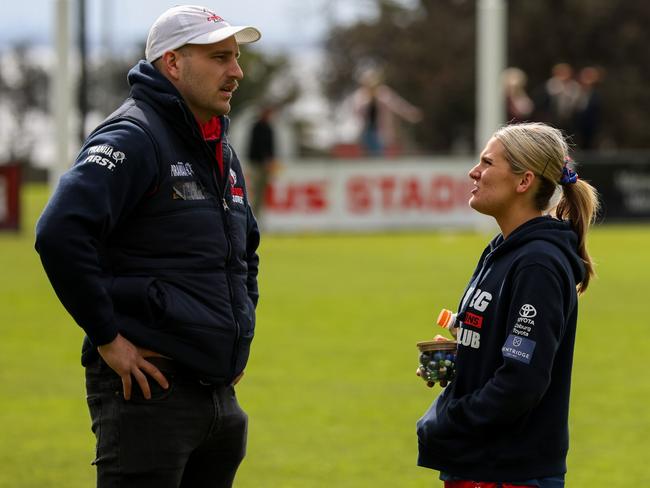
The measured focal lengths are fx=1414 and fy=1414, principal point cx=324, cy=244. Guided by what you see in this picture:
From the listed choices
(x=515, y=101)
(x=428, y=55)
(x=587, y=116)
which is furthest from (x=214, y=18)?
(x=428, y=55)

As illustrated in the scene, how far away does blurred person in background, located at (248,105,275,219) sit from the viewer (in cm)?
2555

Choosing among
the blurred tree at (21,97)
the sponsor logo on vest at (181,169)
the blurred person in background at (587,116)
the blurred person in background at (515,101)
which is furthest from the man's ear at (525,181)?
the blurred tree at (21,97)

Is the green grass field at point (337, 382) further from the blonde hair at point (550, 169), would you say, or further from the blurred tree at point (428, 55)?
the blurred tree at point (428, 55)

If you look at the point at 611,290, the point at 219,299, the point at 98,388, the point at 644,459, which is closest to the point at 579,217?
the point at 219,299

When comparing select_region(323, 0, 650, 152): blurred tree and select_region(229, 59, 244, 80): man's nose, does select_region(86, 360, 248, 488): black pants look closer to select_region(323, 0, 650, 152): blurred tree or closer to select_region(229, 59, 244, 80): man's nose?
select_region(229, 59, 244, 80): man's nose

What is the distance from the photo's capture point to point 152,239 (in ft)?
13.8

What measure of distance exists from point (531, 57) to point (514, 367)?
50.6 meters

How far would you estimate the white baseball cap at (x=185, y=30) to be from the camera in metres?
4.27

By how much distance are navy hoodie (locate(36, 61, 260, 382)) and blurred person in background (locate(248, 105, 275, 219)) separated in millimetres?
20884

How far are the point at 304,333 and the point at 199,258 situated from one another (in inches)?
319

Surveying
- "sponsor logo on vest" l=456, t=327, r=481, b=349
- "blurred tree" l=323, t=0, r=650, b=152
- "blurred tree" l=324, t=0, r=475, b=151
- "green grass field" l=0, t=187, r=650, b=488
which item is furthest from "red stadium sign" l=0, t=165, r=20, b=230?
"blurred tree" l=324, t=0, r=475, b=151

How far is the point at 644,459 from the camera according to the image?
7.54 meters

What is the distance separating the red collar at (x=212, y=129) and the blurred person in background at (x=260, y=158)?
20.7 m

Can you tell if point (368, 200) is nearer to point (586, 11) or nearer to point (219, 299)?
point (219, 299)
